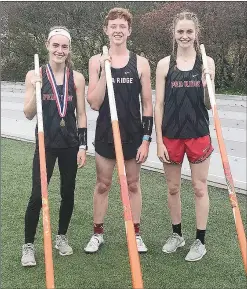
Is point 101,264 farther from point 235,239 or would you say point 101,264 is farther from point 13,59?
point 13,59

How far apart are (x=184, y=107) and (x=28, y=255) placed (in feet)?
4.50

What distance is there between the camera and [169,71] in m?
3.39

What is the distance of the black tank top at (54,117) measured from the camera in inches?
132

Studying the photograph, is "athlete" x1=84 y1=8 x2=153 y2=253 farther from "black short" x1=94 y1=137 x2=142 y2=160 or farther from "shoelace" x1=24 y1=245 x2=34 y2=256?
"shoelace" x1=24 y1=245 x2=34 y2=256

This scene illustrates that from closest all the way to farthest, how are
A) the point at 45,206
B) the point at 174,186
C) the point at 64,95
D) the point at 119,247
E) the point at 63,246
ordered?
the point at 45,206
the point at 64,95
the point at 174,186
the point at 63,246
the point at 119,247

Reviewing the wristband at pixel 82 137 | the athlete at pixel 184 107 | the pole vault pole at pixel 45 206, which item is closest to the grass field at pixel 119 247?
the athlete at pixel 184 107

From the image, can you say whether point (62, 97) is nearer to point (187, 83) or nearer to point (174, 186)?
point (187, 83)

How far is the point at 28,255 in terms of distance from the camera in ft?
11.6

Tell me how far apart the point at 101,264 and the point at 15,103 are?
6790 millimetres

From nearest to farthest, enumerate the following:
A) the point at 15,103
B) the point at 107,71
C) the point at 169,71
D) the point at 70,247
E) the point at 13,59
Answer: the point at 107,71 → the point at 169,71 → the point at 70,247 → the point at 15,103 → the point at 13,59

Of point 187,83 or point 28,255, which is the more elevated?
point 187,83

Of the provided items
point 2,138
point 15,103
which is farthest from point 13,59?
point 2,138

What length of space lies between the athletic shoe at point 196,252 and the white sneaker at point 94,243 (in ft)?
2.03

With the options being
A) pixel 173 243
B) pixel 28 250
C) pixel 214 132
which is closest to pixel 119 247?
pixel 173 243
